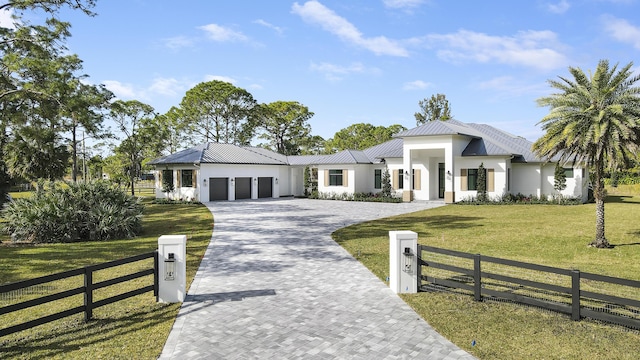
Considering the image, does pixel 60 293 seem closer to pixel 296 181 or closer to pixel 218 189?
pixel 218 189

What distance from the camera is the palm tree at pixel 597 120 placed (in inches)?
487

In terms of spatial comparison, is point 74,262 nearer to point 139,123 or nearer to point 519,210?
point 519,210

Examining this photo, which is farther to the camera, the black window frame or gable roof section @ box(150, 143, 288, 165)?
the black window frame

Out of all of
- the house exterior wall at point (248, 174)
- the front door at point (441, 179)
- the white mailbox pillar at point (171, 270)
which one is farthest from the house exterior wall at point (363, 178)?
the white mailbox pillar at point (171, 270)

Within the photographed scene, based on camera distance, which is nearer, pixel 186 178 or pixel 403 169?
pixel 403 169

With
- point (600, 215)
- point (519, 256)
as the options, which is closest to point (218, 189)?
point (519, 256)

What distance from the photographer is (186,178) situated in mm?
33125

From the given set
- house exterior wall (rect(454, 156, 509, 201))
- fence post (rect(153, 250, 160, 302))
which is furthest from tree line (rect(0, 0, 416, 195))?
house exterior wall (rect(454, 156, 509, 201))

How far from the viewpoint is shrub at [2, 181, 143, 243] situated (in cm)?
1553

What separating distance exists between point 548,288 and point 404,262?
2623mm

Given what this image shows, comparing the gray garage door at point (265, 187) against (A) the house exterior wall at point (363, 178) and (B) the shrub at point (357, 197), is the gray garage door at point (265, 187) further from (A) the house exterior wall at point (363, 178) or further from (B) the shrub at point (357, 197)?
(A) the house exterior wall at point (363, 178)

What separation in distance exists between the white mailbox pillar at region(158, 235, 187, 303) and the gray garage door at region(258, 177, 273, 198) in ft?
94.1

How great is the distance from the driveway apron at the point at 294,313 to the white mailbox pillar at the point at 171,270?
32cm

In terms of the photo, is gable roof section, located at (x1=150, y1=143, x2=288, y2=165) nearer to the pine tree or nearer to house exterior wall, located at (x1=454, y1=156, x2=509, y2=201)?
house exterior wall, located at (x1=454, y1=156, x2=509, y2=201)
